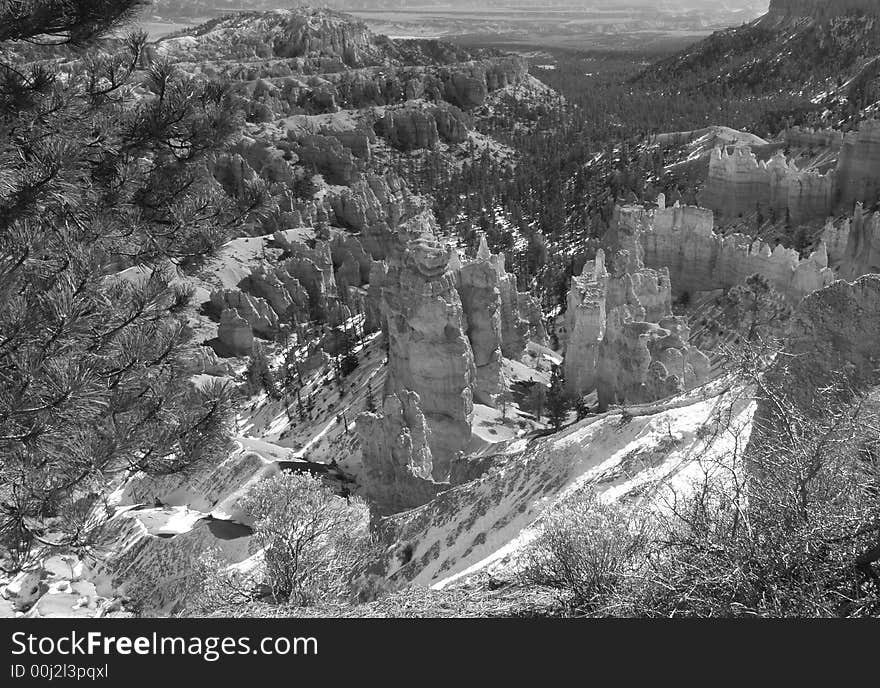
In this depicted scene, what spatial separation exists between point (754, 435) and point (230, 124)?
7.08 meters

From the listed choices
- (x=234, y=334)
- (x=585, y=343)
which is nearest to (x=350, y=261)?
(x=234, y=334)

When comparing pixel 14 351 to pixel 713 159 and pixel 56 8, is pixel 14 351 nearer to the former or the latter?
pixel 56 8

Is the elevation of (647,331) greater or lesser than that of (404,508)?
greater

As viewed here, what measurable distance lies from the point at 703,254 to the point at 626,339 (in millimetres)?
12658

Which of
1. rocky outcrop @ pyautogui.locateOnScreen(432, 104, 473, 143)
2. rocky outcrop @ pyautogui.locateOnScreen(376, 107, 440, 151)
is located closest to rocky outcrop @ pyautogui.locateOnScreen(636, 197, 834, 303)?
rocky outcrop @ pyautogui.locateOnScreen(376, 107, 440, 151)

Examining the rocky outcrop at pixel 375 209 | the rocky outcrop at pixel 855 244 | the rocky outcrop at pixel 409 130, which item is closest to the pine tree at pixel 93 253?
the rocky outcrop at pixel 855 244

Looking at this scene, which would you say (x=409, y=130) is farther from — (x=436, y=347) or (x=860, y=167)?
(x=436, y=347)

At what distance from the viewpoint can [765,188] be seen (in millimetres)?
37938

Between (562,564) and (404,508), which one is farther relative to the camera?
(404,508)

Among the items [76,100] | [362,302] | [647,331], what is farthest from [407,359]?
[362,302]

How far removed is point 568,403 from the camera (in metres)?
21.4

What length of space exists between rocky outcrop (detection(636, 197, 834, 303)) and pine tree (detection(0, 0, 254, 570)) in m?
24.4

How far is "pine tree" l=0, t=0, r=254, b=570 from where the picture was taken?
4.76 metres

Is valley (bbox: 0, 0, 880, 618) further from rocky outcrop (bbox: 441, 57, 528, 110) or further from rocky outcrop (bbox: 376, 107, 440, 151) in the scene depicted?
rocky outcrop (bbox: 441, 57, 528, 110)
